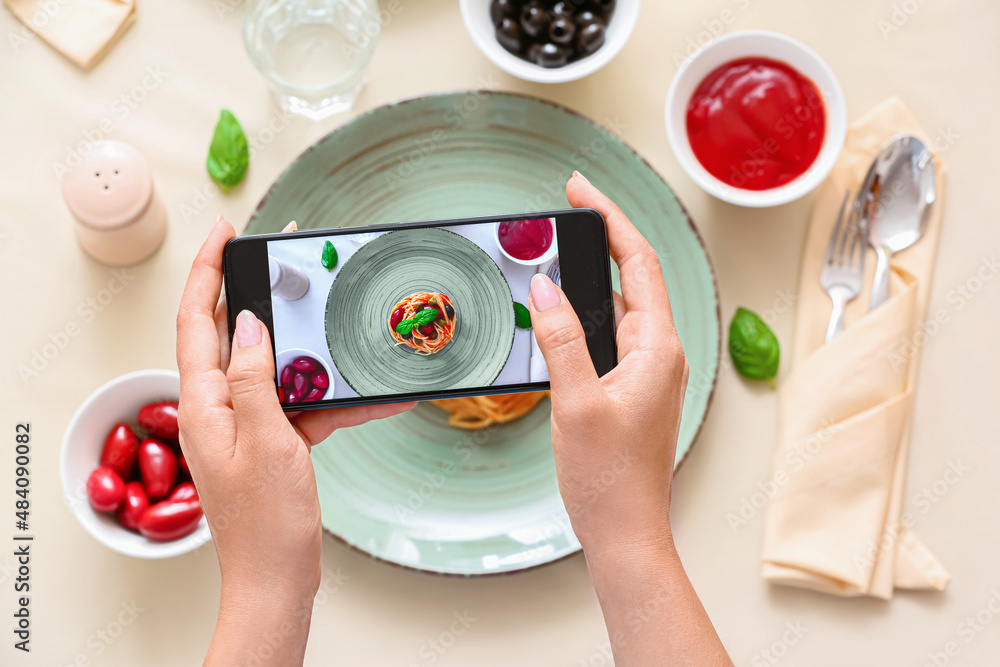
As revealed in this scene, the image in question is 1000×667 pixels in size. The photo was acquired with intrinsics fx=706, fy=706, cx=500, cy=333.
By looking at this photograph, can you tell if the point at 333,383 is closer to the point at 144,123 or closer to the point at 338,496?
the point at 338,496

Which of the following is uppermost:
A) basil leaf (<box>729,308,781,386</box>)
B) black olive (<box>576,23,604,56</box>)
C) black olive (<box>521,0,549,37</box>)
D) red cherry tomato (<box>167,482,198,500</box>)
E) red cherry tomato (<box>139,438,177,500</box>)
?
black olive (<box>521,0,549,37</box>)

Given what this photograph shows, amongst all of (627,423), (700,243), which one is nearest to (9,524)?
(627,423)

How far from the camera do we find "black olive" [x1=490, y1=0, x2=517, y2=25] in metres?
1.11

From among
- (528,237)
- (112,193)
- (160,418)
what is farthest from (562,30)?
(160,418)

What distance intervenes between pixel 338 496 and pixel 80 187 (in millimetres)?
610

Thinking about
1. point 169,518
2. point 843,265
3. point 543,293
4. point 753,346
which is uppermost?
point 543,293

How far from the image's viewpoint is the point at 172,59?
1210 millimetres

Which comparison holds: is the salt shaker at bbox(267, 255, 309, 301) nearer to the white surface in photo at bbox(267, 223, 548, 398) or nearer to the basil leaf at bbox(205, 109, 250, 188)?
the white surface in photo at bbox(267, 223, 548, 398)

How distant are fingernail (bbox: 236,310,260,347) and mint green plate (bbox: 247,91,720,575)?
245 mm

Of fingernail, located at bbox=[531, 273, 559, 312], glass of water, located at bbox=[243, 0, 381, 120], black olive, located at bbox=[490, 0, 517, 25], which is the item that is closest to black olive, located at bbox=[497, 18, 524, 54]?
black olive, located at bbox=[490, 0, 517, 25]

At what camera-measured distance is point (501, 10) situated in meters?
1.12

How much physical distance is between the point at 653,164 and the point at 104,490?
39.4 inches

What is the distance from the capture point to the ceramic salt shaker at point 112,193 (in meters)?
1.07

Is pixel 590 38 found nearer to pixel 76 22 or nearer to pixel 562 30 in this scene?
pixel 562 30
